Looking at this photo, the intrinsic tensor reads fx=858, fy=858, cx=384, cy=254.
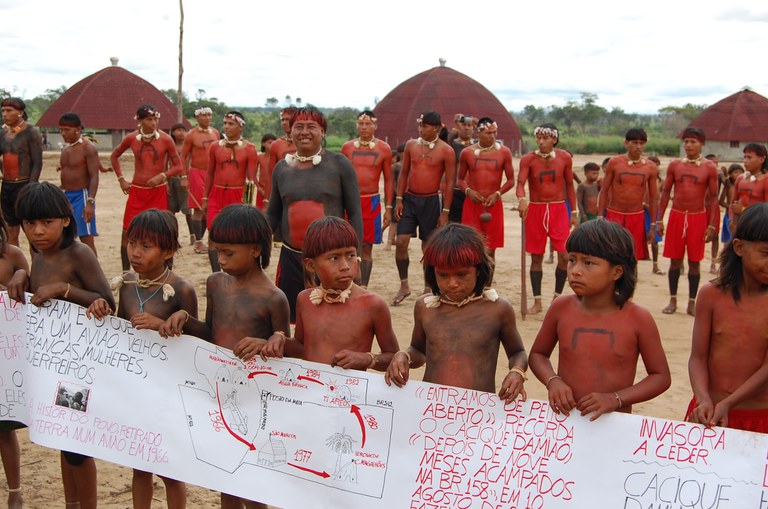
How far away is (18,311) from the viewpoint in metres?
4.14

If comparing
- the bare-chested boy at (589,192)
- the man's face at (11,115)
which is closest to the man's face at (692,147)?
the bare-chested boy at (589,192)

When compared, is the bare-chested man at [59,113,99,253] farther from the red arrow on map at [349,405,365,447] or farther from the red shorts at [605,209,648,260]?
the red arrow on map at [349,405,365,447]

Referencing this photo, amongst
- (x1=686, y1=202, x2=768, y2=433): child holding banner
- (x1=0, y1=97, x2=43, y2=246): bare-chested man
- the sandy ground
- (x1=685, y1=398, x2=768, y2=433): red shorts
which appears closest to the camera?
(x1=686, y1=202, x2=768, y2=433): child holding banner

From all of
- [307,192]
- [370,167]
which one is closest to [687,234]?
[370,167]

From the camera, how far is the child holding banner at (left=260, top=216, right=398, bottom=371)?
3.75m

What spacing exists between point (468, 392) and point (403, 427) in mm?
310

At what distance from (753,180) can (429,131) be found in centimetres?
370

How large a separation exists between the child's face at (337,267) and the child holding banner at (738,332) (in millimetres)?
1500

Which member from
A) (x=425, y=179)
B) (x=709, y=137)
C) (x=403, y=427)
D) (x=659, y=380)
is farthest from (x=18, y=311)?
(x=709, y=137)

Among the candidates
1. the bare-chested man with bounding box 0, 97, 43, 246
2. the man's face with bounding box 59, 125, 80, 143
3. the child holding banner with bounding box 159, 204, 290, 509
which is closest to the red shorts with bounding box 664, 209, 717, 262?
the child holding banner with bounding box 159, 204, 290, 509

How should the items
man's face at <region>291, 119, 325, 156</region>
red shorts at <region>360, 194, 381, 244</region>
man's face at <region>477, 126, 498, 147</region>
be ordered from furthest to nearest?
red shorts at <region>360, 194, 381, 244</region> → man's face at <region>477, 126, 498, 147</region> → man's face at <region>291, 119, 325, 156</region>

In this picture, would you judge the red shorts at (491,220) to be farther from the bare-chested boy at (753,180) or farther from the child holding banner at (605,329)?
the child holding banner at (605,329)

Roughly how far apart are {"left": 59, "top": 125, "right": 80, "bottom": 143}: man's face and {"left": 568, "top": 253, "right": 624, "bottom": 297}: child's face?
319 inches

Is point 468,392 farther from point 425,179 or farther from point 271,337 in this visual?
point 425,179
